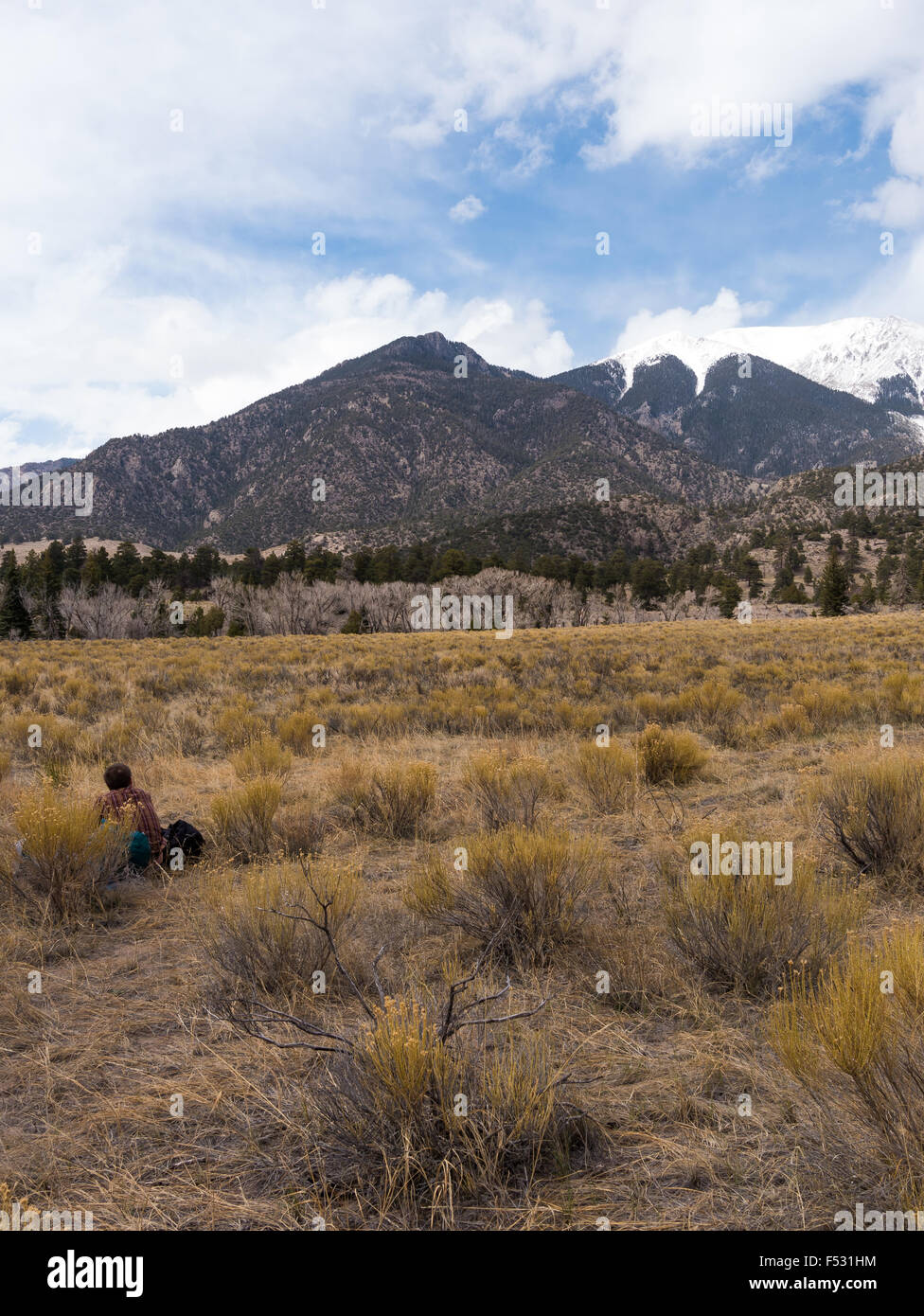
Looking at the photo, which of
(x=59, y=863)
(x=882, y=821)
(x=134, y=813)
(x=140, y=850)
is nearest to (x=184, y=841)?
(x=140, y=850)

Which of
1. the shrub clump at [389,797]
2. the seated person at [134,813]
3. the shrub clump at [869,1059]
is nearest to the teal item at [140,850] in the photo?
the seated person at [134,813]

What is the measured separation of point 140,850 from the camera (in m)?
5.09

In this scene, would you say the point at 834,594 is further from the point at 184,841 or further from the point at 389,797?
the point at 184,841

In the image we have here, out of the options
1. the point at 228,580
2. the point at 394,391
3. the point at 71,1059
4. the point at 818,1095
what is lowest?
the point at 71,1059

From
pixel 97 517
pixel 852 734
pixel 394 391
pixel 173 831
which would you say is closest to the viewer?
pixel 173 831

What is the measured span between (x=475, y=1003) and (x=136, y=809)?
392 centimetres

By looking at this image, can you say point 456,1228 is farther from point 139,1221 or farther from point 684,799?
point 684,799

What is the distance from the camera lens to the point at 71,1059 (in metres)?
2.87

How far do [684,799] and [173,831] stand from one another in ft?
16.4

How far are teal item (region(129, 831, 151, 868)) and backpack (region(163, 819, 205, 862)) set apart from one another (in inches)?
6.4

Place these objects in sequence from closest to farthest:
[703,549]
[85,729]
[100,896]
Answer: [100,896]
[85,729]
[703,549]

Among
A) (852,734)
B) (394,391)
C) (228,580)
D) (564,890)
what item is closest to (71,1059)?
(564,890)
